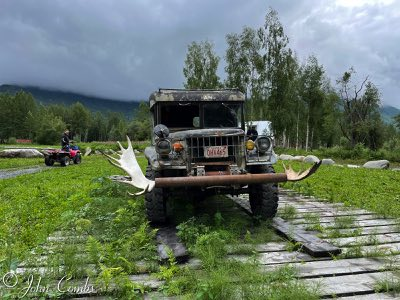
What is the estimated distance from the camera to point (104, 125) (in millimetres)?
150375

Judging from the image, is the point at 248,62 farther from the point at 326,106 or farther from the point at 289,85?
the point at 326,106

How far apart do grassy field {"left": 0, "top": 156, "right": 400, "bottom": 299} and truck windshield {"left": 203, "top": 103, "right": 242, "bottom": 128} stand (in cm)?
187

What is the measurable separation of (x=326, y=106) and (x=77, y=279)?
186ft

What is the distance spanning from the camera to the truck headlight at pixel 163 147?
6.39 m

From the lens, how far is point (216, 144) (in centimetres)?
655

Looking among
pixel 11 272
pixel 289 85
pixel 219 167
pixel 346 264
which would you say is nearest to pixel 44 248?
pixel 11 272

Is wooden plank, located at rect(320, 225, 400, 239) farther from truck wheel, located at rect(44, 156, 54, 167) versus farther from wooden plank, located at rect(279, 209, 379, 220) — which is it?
truck wheel, located at rect(44, 156, 54, 167)

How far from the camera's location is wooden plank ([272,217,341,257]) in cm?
504

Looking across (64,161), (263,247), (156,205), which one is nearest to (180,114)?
(156,205)

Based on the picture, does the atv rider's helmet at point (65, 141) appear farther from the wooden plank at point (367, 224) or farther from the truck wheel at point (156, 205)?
the wooden plank at point (367, 224)

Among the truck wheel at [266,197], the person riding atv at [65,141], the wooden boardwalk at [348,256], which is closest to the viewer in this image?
the wooden boardwalk at [348,256]

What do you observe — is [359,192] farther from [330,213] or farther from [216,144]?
[216,144]

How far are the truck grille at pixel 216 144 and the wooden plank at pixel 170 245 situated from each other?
1.31 metres

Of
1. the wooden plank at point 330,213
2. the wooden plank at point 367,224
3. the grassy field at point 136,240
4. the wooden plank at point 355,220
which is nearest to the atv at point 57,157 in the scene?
the grassy field at point 136,240
